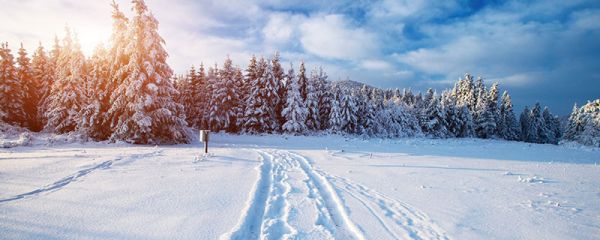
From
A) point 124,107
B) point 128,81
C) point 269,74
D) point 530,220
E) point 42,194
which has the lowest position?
point 530,220

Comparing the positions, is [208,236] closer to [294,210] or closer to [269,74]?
[294,210]

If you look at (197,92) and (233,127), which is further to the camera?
(197,92)

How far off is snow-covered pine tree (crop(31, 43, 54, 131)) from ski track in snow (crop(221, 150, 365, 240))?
120 ft

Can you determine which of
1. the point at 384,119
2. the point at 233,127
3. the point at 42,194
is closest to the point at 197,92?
the point at 233,127

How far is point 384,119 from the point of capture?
47469 mm

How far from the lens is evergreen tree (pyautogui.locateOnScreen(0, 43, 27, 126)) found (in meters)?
28.4

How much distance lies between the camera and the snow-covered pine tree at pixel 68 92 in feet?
84.1

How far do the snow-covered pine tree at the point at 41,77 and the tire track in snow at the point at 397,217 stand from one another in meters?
38.3

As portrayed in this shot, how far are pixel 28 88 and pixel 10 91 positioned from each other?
3.00m

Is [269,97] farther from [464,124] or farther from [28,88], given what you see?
[464,124]

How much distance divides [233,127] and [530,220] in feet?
116

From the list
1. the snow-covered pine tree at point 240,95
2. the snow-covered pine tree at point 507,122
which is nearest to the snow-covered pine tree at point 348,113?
the snow-covered pine tree at point 240,95

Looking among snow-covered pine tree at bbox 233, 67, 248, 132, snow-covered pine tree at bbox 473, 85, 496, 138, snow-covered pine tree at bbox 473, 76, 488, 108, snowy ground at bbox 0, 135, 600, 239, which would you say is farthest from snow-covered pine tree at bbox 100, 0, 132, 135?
snow-covered pine tree at bbox 473, 76, 488, 108

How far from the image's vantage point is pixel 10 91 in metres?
28.8
